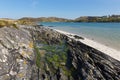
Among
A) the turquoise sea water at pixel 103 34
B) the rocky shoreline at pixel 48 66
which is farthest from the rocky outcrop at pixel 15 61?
the turquoise sea water at pixel 103 34

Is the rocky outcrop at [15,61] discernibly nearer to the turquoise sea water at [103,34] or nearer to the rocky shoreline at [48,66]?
the rocky shoreline at [48,66]

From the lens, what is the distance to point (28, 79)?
460 inches

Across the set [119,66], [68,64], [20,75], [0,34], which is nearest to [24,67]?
[20,75]

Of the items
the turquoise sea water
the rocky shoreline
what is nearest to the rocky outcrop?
the rocky shoreline

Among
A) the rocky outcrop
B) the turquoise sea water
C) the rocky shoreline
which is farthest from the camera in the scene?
the turquoise sea water

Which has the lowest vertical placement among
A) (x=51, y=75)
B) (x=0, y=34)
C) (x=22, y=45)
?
(x=51, y=75)

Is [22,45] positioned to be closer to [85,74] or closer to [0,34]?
[0,34]

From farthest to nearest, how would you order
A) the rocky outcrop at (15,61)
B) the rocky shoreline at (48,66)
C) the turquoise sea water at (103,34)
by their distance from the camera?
1. the turquoise sea water at (103,34)
2. the rocky shoreline at (48,66)
3. the rocky outcrop at (15,61)

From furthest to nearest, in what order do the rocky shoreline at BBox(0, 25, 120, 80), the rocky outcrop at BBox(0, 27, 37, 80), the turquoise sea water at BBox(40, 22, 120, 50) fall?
the turquoise sea water at BBox(40, 22, 120, 50) < the rocky shoreline at BBox(0, 25, 120, 80) < the rocky outcrop at BBox(0, 27, 37, 80)

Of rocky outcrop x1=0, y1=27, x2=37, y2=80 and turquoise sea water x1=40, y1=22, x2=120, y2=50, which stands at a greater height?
rocky outcrop x1=0, y1=27, x2=37, y2=80

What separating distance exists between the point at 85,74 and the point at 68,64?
265 centimetres

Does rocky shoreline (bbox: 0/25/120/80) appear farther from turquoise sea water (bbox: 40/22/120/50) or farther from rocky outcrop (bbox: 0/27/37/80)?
turquoise sea water (bbox: 40/22/120/50)

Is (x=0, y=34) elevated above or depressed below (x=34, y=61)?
above

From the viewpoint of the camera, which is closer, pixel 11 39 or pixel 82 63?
pixel 82 63
